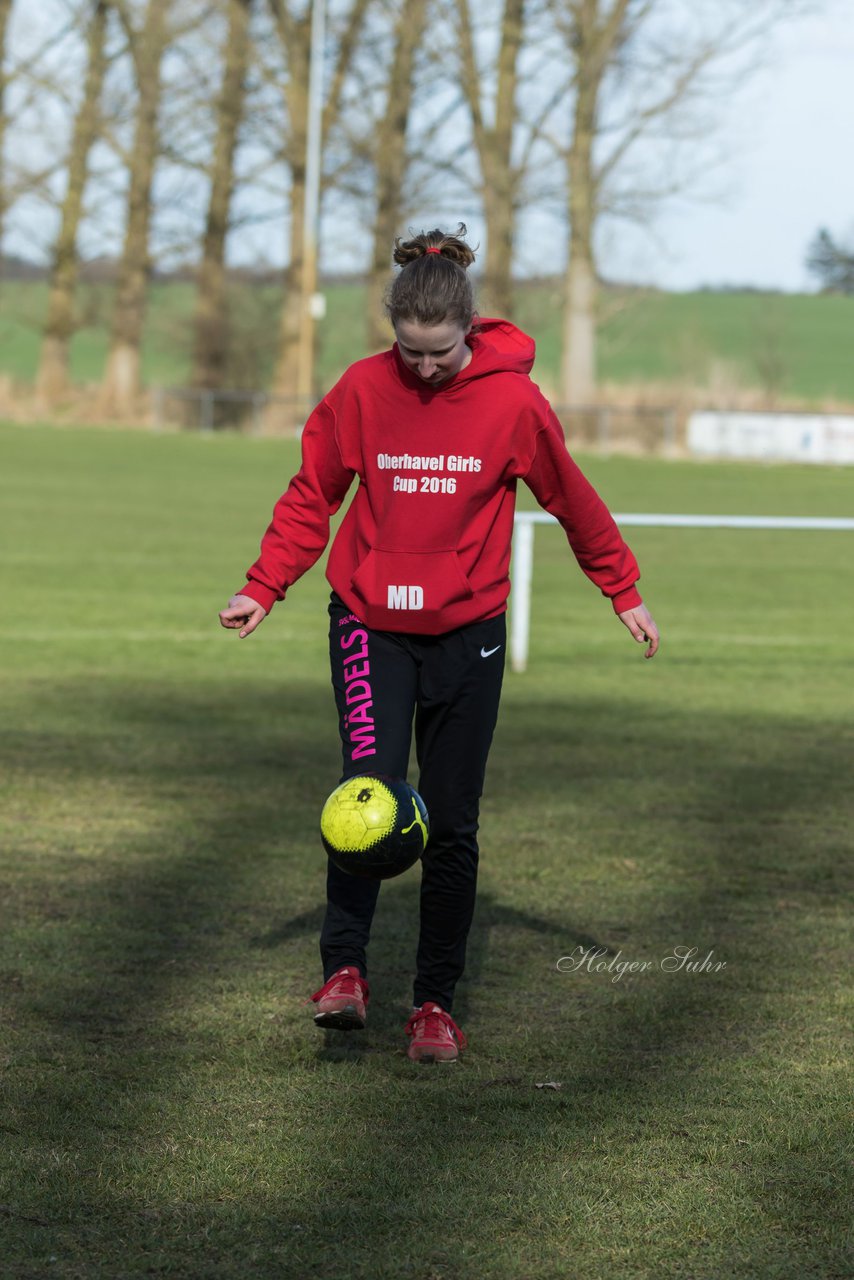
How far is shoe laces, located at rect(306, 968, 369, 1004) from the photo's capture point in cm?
Result: 460

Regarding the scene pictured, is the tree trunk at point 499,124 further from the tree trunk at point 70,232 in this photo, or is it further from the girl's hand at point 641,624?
the girl's hand at point 641,624

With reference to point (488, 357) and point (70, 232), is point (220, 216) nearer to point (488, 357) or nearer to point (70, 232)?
point (70, 232)

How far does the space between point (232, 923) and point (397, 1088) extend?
166 centimetres

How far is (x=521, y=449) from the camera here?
4637 mm

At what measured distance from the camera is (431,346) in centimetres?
438

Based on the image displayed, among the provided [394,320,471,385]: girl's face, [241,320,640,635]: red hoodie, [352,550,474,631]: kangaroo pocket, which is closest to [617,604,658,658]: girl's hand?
[241,320,640,635]: red hoodie

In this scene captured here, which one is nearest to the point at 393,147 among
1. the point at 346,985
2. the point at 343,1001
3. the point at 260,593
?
the point at 260,593

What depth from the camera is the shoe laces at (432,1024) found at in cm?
465

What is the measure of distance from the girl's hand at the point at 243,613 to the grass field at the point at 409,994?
1061 mm

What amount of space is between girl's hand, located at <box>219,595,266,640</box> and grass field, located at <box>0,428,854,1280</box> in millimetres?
1061

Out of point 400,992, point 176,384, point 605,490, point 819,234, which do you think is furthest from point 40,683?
point 819,234

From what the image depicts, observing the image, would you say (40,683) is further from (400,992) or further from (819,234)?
(819,234)

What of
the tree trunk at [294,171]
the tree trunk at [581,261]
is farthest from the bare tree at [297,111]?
the tree trunk at [581,261]

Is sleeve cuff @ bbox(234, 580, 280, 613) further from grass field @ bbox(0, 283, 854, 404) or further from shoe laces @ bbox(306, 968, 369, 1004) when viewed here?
grass field @ bbox(0, 283, 854, 404)
